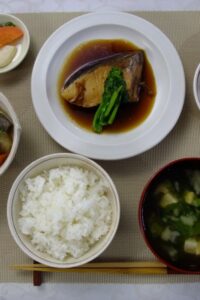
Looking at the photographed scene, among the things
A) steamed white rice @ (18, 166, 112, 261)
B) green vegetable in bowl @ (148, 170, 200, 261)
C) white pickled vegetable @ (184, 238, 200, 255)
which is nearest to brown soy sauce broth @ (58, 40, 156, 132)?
steamed white rice @ (18, 166, 112, 261)

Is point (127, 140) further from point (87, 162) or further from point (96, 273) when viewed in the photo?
point (96, 273)

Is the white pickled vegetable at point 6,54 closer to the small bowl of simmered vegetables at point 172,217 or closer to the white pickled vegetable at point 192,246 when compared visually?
the small bowl of simmered vegetables at point 172,217

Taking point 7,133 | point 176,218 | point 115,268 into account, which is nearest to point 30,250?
point 115,268

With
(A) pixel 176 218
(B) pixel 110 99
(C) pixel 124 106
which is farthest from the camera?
(C) pixel 124 106

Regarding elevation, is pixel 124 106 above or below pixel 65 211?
above

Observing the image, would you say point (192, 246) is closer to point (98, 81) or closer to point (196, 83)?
point (196, 83)

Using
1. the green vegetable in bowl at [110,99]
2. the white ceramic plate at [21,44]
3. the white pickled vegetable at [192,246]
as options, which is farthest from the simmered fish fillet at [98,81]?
the white pickled vegetable at [192,246]
